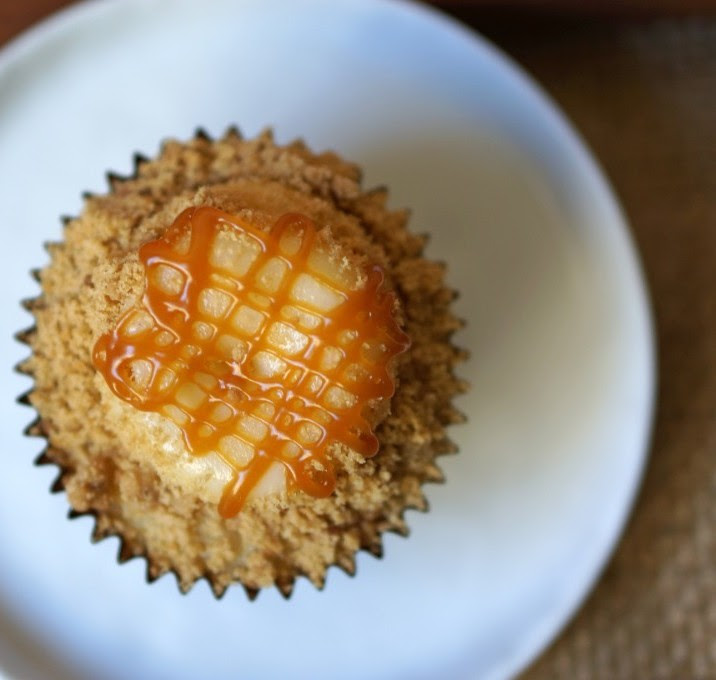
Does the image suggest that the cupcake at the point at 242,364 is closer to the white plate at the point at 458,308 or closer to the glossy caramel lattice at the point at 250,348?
the glossy caramel lattice at the point at 250,348

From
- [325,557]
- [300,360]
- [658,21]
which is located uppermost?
[658,21]

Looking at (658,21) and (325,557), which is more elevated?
(658,21)

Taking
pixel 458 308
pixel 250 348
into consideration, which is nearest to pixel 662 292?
pixel 458 308

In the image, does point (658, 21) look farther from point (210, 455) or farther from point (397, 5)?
point (210, 455)

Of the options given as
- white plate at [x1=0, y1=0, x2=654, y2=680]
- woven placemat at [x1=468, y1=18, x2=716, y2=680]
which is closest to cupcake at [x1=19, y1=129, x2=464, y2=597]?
white plate at [x1=0, y1=0, x2=654, y2=680]

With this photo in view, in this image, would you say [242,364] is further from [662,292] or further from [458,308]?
[662,292]

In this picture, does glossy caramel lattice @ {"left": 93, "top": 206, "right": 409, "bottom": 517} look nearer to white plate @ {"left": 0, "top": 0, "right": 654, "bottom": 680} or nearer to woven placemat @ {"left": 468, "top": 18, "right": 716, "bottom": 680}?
white plate @ {"left": 0, "top": 0, "right": 654, "bottom": 680}

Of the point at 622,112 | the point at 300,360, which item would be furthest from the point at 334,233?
the point at 622,112
